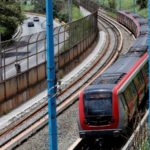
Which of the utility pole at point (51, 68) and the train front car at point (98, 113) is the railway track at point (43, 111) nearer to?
the train front car at point (98, 113)

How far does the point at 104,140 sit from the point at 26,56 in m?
12.2

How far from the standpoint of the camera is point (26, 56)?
110 ft

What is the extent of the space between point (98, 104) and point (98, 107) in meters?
0.12

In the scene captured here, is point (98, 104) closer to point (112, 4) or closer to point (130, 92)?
point (130, 92)

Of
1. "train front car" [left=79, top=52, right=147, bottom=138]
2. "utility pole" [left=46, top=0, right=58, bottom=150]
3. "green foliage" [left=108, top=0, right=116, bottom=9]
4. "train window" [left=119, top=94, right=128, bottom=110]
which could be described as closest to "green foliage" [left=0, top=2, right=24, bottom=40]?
"train front car" [left=79, top=52, right=147, bottom=138]

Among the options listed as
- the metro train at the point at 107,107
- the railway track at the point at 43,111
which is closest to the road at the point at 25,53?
the railway track at the point at 43,111

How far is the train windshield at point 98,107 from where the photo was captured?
70.8ft

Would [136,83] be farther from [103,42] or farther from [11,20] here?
[11,20]

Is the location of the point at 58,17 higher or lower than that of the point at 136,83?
lower

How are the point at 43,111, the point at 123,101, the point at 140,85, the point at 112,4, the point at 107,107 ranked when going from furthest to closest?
the point at 112,4
the point at 43,111
the point at 140,85
the point at 123,101
the point at 107,107

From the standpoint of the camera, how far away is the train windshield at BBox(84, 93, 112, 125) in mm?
21575

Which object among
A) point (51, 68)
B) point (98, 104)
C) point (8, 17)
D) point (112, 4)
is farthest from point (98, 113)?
point (112, 4)

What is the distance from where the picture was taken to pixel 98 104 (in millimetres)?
21750

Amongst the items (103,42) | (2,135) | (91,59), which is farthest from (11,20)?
(2,135)
